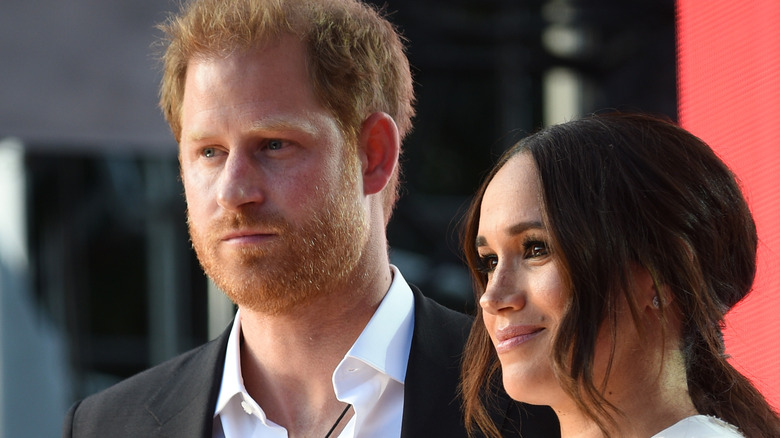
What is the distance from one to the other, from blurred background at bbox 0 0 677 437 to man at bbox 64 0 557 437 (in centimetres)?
47

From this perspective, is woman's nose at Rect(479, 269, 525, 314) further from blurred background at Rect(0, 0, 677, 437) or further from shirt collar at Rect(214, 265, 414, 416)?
blurred background at Rect(0, 0, 677, 437)

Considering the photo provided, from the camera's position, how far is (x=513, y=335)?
1.89 m

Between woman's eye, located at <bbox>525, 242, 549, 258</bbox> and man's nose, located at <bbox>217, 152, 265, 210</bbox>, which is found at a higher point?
man's nose, located at <bbox>217, 152, 265, 210</bbox>

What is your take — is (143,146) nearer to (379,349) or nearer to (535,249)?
(379,349)

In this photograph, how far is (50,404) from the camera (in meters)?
5.97

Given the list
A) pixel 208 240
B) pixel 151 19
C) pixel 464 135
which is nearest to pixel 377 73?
pixel 208 240

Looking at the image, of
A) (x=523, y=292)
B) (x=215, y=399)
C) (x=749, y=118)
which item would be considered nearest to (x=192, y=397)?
(x=215, y=399)

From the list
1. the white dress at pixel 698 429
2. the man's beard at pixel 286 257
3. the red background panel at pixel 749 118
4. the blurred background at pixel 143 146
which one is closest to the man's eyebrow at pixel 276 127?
the man's beard at pixel 286 257

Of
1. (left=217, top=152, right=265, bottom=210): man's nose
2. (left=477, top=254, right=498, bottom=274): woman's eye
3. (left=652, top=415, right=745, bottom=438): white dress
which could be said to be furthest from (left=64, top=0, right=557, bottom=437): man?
(left=652, top=415, right=745, bottom=438): white dress

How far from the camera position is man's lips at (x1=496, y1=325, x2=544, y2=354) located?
6.12 feet

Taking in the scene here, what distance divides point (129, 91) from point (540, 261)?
8.93ft

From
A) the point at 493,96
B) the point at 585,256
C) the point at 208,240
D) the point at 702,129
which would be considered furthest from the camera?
the point at 493,96

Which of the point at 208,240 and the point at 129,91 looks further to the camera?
the point at 129,91

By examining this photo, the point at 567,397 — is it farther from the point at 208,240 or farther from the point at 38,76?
the point at 38,76
